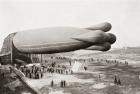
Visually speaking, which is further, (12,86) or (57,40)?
(12,86)

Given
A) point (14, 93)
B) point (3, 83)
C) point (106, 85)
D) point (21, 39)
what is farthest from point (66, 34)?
point (106, 85)

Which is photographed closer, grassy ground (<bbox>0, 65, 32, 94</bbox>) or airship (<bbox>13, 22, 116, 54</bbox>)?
airship (<bbox>13, 22, 116, 54</bbox>)

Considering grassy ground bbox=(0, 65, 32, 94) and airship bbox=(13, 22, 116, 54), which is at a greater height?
airship bbox=(13, 22, 116, 54)

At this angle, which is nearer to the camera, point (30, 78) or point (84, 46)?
point (84, 46)

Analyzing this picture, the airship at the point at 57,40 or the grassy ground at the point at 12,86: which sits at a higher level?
the airship at the point at 57,40

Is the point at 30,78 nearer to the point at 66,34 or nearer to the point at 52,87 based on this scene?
the point at 52,87

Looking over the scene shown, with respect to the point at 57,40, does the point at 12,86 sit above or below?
below

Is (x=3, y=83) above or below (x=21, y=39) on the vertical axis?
below

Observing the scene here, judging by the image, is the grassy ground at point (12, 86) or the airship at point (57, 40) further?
the grassy ground at point (12, 86)
